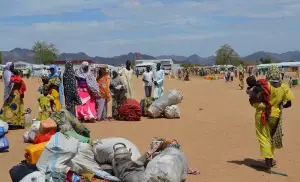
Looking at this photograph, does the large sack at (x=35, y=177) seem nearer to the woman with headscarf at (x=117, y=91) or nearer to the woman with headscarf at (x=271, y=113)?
the woman with headscarf at (x=271, y=113)

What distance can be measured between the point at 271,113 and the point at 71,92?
5799 mm

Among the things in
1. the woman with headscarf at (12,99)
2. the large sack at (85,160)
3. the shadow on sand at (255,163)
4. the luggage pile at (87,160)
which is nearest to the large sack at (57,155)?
the luggage pile at (87,160)

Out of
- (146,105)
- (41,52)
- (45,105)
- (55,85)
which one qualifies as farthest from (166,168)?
(41,52)

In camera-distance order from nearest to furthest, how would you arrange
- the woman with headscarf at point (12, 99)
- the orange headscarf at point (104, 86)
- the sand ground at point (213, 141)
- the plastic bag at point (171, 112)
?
the sand ground at point (213, 141) → the woman with headscarf at point (12, 99) → the orange headscarf at point (104, 86) → the plastic bag at point (171, 112)

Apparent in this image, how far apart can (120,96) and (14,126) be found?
3084mm

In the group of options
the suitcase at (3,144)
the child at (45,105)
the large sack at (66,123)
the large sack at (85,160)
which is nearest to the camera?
the large sack at (85,160)

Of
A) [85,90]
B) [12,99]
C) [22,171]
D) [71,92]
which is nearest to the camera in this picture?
[22,171]

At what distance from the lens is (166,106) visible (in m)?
13.1

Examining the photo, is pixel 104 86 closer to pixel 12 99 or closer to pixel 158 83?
pixel 12 99

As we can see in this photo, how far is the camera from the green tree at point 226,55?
4641 inches

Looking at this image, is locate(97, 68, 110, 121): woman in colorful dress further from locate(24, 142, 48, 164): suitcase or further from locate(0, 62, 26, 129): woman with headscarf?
Result: locate(24, 142, 48, 164): suitcase

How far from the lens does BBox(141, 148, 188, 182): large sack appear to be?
5.47 m

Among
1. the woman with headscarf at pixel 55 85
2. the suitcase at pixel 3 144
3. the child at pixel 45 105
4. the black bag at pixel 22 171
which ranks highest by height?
the woman with headscarf at pixel 55 85

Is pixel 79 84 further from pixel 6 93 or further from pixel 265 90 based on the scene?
pixel 265 90
